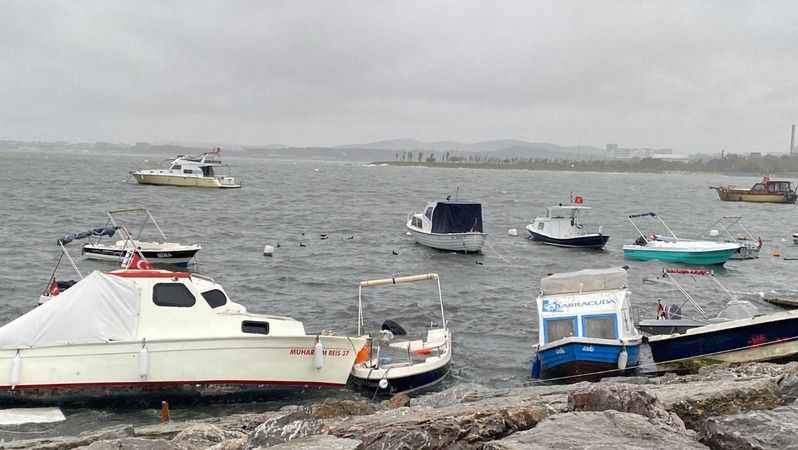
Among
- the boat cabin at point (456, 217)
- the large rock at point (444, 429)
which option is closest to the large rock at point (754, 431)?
the large rock at point (444, 429)

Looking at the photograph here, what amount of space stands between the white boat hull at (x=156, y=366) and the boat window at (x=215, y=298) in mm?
1403

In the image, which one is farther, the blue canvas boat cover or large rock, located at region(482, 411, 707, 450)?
the blue canvas boat cover

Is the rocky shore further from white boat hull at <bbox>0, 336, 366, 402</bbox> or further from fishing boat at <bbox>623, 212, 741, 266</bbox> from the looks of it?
fishing boat at <bbox>623, 212, 741, 266</bbox>

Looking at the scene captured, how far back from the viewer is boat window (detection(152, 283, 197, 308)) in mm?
16297

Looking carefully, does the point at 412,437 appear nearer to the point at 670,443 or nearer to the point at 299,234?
the point at 670,443

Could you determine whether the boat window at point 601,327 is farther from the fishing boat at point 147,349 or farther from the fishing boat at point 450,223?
the fishing boat at point 450,223

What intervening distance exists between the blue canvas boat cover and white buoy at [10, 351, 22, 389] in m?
30.4

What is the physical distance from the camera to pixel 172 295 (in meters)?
16.4

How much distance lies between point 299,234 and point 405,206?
3154 centimetres

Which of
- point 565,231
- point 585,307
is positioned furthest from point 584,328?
point 565,231

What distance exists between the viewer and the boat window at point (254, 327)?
54.9 feet

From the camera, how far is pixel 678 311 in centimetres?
2320

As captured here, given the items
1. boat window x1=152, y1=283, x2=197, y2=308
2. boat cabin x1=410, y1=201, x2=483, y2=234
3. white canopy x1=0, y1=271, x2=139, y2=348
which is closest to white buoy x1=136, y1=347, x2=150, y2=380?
white canopy x1=0, y1=271, x2=139, y2=348

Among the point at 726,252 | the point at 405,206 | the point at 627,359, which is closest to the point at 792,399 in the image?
the point at 627,359
